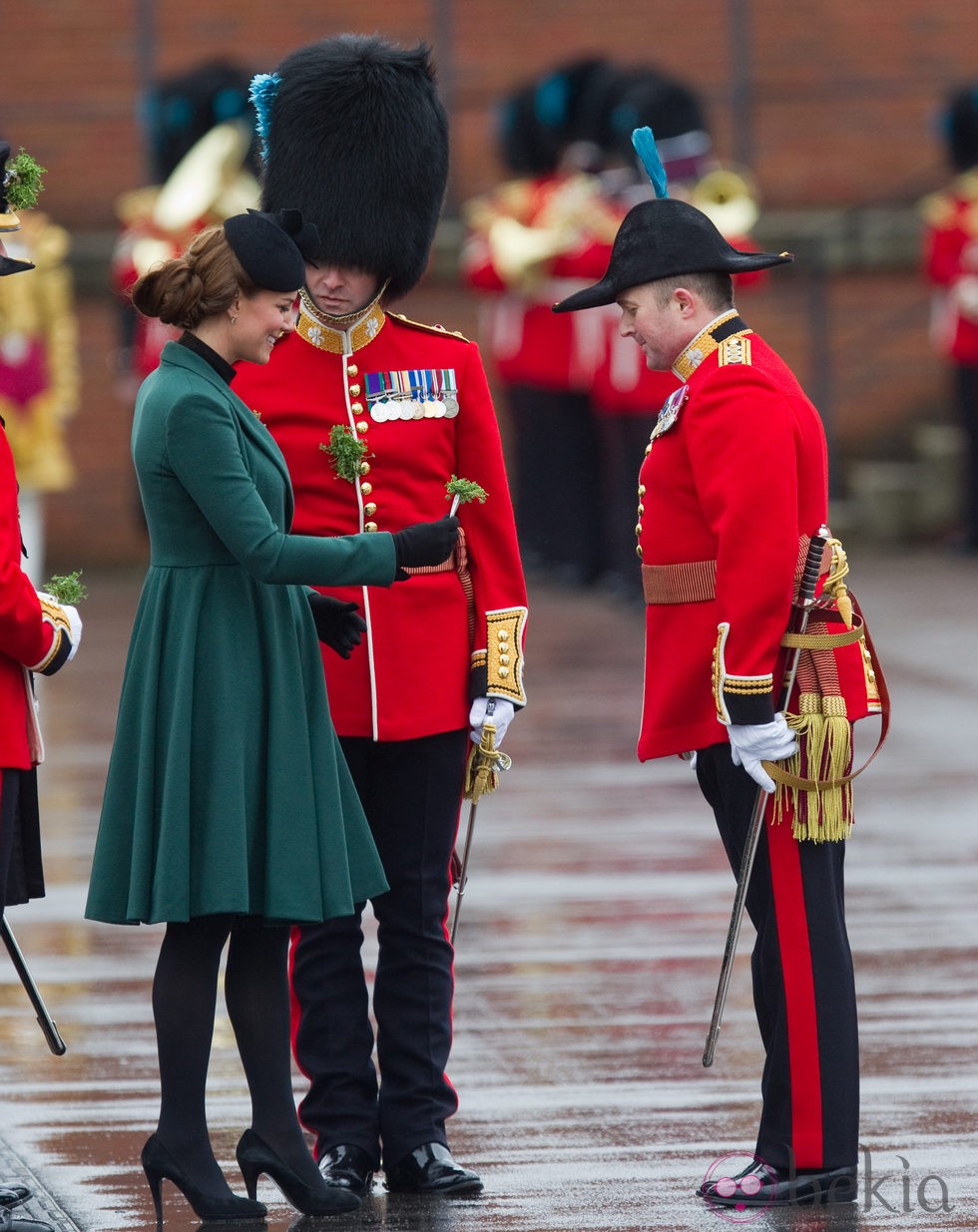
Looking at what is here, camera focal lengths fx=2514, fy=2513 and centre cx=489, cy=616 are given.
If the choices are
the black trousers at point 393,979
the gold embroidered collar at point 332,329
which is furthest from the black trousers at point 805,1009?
the gold embroidered collar at point 332,329

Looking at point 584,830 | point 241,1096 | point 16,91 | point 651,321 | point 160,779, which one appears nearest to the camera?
point 160,779

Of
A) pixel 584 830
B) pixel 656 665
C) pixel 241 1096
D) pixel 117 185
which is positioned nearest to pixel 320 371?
pixel 656 665

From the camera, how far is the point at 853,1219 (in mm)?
3574

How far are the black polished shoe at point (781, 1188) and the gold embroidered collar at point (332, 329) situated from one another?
138 cm

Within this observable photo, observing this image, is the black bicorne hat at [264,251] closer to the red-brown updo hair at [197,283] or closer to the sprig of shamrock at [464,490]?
the red-brown updo hair at [197,283]

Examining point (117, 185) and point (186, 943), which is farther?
point (117, 185)

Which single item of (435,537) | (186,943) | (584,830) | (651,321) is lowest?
(584,830)

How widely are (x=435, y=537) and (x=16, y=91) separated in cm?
1127

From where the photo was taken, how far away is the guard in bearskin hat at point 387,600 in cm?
385

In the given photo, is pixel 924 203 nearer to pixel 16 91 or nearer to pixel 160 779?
pixel 16 91

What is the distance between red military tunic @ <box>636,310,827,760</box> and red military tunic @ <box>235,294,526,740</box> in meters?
0.25

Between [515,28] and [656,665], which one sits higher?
[515,28]

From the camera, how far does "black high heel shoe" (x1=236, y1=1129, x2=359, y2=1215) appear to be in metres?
3.57

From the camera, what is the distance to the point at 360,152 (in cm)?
395
